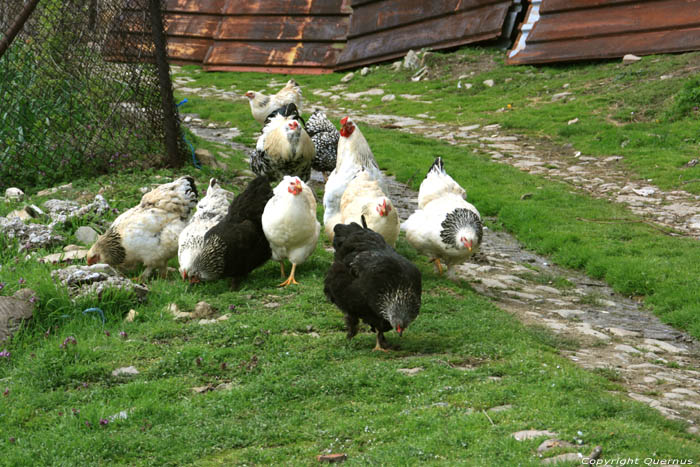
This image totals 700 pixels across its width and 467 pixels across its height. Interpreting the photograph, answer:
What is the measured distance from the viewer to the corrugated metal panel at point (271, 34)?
23.0m

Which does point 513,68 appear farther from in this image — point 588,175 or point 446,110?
point 588,175

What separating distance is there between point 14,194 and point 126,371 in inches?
205

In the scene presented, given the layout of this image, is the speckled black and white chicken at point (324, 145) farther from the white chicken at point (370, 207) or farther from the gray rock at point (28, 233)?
the gray rock at point (28, 233)

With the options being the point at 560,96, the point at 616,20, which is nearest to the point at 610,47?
the point at 616,20

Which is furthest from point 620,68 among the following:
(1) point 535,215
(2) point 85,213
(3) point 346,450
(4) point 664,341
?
(3) point 346,450

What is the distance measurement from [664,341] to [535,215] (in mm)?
3743

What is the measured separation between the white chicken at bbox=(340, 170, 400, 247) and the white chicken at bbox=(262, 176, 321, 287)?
455 mm

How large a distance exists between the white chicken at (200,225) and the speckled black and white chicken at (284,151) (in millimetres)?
1460

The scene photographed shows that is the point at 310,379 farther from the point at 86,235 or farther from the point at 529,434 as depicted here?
the point at 86,235

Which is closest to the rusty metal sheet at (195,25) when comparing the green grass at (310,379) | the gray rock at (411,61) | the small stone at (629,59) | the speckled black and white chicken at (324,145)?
the gray rock at (411,61)

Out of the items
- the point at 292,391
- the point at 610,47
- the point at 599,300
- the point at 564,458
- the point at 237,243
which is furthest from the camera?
the point at 610,47

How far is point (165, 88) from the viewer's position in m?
10.8

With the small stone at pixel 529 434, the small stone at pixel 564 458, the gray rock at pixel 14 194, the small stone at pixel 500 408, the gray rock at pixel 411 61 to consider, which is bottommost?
the gray rock at pixel 14 194

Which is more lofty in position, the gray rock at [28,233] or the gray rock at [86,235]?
the gray rock at [86,235]
